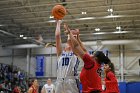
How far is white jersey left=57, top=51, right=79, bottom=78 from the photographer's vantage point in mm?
4680

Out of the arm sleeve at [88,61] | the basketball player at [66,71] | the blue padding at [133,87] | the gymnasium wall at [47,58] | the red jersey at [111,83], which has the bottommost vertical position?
the blue padding at [133,87]

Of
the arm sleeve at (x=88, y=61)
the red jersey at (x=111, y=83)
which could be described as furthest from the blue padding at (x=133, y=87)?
the arm sleeve at (x=88, y=61)

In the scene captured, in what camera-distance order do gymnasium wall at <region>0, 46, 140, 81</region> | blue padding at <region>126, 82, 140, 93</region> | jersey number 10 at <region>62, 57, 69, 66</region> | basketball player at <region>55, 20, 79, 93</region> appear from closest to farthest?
basketball player at <region>55, 20, 79, 93</region> → jersey number 10 at <region>62, 57, 69, 66</region> → blue padding at <region>126, 82, 140, 93</region> → gymnasium wall at <region>0, 46, 140, 81</region>

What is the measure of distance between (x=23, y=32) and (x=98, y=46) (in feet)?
16.7

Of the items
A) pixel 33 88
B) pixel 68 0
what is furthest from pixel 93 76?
pixel 68 0

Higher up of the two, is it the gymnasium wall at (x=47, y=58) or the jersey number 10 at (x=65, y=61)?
the jersey number 10 at (x=65, y=61)

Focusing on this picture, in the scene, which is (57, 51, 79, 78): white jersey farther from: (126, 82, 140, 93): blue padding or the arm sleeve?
(126, 82, 140, 93): blue padding

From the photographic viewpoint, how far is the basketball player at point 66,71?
15.1 feet

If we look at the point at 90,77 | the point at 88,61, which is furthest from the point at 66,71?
the point at 88,61

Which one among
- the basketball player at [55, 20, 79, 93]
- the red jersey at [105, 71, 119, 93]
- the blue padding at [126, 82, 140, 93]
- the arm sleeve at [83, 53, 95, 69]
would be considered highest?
the arm sleeve at [83, 53, 95, 69]

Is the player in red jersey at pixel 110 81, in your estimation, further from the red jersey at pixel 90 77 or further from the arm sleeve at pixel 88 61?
the arm sleeve at pixel 88 61

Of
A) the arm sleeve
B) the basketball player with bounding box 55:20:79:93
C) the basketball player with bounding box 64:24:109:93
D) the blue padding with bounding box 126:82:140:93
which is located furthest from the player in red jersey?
Result: the blue padding with bounding box 126:82:140:93

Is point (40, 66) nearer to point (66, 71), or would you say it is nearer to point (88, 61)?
point (66, 71)

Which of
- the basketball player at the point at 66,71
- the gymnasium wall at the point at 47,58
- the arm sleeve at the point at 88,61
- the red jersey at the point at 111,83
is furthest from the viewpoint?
the gymnasium wall at the point at 47,58
